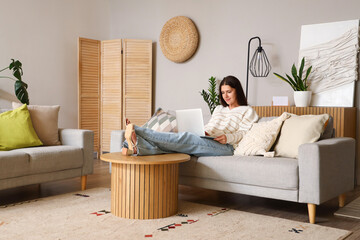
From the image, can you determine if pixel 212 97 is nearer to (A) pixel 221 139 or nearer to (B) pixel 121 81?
(B) pixel 121 81

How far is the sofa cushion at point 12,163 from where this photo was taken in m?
2.94

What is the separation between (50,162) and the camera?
10.7 ft

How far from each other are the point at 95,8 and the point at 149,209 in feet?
13.6

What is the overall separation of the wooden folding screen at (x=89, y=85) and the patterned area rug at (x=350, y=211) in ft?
12.1

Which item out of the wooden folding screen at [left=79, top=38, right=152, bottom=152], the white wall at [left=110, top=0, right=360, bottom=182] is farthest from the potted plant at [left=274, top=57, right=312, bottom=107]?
the wooden folding screen at [left=79, top=38, right=152, bottom=152]

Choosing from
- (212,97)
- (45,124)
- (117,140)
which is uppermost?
(212,97)

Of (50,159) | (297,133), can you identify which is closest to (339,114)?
(297,133)

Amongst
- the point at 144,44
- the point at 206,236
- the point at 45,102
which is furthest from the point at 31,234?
the point at 144,44

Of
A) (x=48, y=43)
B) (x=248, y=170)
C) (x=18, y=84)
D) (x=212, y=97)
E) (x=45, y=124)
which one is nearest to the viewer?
(x=248, y=170)

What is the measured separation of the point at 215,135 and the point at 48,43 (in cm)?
308

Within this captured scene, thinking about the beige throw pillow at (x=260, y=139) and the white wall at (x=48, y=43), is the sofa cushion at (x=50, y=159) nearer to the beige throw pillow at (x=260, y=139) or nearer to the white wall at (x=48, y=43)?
the beige throw pillow at (x=260, y=139)

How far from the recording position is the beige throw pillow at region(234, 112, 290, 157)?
9.98 ft

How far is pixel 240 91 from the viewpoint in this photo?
350cm

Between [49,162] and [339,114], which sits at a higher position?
[339,114]
